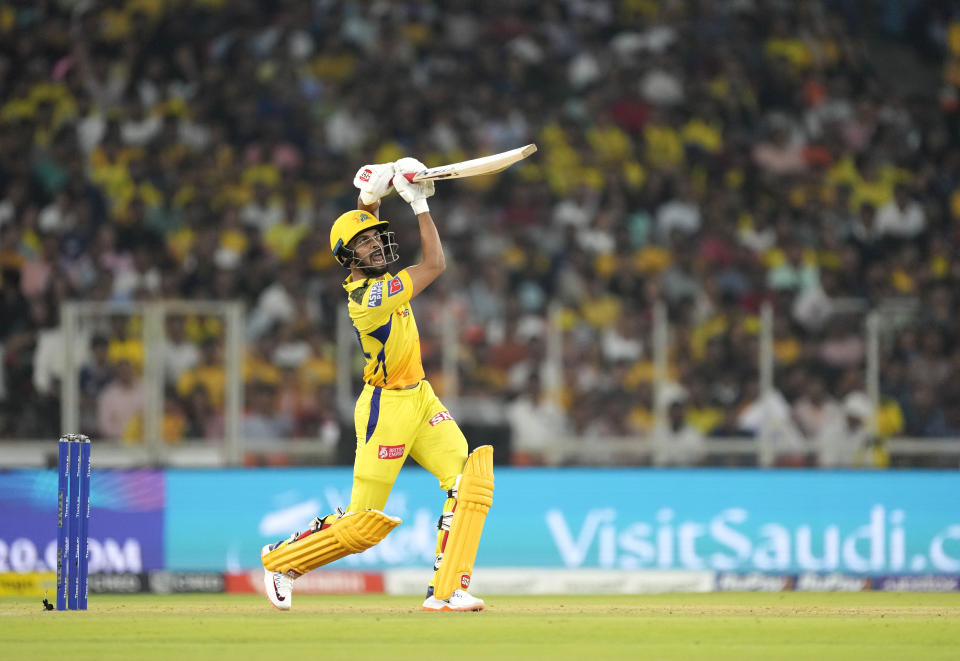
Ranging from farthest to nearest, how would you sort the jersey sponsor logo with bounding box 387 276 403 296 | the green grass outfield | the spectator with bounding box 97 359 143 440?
the spectator with bounding box 97 359 143 440 → the jersey sponsor logo with bounding box 387 276 403 296 → the green grass outfield

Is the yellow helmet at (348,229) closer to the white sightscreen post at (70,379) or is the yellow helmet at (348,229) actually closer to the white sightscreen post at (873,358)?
the white sightscreen post at (70,379)

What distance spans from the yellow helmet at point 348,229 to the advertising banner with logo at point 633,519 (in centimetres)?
354

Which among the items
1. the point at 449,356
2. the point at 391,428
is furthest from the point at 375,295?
the point at 449,356

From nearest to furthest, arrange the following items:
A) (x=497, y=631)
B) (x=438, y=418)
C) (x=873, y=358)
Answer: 1. (x=497, y=631)
2. (x=438, y=418)
3. (x=873, y=358)

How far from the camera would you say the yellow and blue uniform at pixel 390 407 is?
29.0 feet

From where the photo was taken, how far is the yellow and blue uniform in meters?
8.84

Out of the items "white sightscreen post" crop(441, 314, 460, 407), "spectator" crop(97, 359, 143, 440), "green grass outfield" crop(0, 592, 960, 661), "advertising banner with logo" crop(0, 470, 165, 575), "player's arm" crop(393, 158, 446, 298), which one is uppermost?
"player's arm" crop(393, 158, 446, 298)

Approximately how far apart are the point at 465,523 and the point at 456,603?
0.47 meters

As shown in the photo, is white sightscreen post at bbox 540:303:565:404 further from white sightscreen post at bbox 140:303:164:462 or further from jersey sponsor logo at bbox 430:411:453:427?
jersey sponsor logo at bbox 430:411:453:427

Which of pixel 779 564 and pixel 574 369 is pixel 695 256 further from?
pixel 779 564

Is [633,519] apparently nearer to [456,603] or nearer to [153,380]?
[456,603]

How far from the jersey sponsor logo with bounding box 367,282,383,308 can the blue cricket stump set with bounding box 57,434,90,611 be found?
178 cm

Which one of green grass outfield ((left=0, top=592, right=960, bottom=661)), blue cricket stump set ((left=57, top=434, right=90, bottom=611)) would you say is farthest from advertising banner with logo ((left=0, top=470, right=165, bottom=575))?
blue cricket stump set ((left=57, top=434, right=90, bottom=611))

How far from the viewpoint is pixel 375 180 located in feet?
29.5
